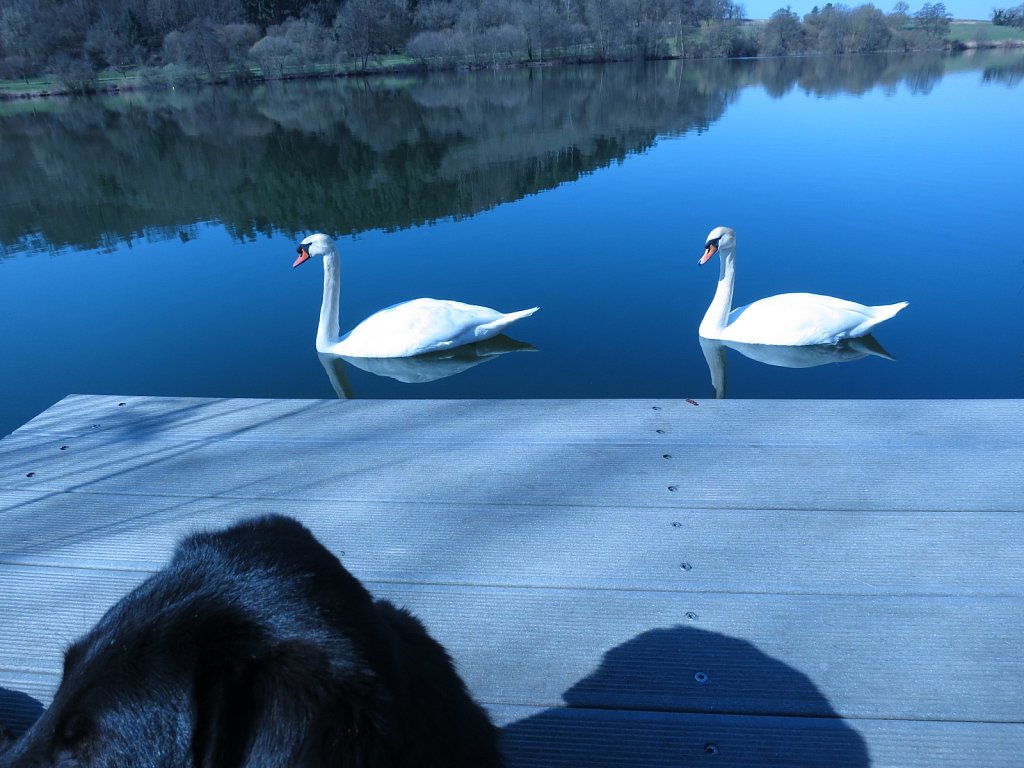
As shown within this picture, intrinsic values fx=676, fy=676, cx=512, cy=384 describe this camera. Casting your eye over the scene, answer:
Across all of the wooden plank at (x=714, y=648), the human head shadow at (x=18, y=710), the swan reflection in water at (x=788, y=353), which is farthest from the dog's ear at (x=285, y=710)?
the swan reflection in water at (x=788, y=353)

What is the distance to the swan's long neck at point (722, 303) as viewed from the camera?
6926 millimetres

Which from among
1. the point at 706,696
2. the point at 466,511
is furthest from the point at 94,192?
the point at 706,696

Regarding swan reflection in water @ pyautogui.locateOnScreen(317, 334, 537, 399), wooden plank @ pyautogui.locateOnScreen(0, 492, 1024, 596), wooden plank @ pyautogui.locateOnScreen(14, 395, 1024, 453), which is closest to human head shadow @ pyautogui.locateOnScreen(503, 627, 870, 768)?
wooden plank @ pyautogui.locateOnScreen(0, 492, 1024, 596)

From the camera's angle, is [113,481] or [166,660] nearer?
[166,660]

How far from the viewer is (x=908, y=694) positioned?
70.3 inches

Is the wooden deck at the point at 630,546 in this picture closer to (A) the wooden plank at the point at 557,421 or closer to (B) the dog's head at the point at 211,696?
(A) the wooden plank at the point at 557,421

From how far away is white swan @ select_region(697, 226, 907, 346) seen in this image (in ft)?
21.3

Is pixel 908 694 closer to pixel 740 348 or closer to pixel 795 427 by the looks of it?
pixel 795 427

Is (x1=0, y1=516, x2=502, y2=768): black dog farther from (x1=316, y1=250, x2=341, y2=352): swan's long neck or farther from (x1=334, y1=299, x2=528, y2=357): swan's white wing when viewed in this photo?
(x1=316, y1=250, x2=341, y2=352): swan's long neck

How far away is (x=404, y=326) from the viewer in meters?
6.76

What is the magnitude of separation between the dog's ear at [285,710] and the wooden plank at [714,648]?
1.22 m

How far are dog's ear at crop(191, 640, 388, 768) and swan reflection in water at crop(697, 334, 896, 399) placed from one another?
20.5ft

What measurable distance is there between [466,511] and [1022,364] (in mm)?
6808

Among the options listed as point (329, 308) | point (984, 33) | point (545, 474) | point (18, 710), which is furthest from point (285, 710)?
point (984, 33)
